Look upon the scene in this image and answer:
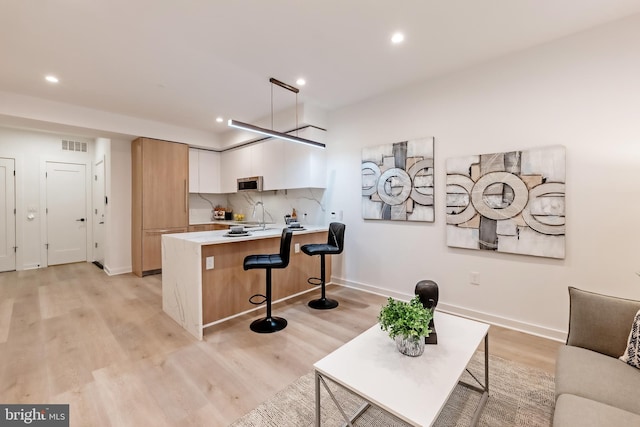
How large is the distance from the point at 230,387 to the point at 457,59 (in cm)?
367

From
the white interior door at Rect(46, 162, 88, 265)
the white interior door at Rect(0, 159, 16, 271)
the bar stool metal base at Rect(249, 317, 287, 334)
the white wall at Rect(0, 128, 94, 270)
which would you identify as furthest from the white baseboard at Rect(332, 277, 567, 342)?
the white interior door at Rect(0, 159, 16, 271)

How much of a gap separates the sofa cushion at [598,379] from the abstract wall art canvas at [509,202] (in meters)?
1.31

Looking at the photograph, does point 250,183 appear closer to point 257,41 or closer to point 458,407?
point 257,41

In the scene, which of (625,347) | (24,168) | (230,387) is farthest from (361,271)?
(24,168)

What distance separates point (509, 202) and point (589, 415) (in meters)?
2.04

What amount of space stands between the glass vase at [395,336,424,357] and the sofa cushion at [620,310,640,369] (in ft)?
3.62

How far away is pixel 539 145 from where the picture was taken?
2.62 metres

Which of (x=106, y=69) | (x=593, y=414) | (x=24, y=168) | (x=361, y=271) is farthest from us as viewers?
(x=24, y=168)

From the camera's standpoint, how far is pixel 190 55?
2795 millimetres

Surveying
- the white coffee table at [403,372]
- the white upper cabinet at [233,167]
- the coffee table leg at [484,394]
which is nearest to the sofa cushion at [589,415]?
the white coffee table at [403,372]

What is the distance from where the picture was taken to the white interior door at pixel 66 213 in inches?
219

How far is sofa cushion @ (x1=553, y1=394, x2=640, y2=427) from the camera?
42.6 inches

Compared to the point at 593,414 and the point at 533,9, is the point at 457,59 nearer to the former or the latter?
the point at 533,9

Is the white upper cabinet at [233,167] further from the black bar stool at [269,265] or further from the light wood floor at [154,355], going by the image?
the black bar stool at [269,265]
